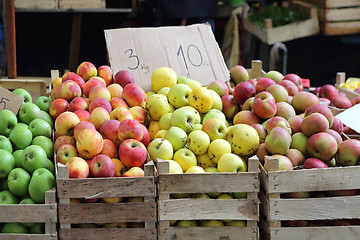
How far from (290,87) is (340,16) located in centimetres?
353

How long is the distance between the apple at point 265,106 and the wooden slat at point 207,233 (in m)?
0.71

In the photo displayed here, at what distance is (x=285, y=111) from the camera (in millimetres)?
2682

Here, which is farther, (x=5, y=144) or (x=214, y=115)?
(x=214, y=115)

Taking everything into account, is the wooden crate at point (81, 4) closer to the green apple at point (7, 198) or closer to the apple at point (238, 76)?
the apple at point (238, 76)

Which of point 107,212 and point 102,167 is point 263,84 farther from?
point 107,212

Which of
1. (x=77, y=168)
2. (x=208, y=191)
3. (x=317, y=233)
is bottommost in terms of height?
(x=317, y=233)

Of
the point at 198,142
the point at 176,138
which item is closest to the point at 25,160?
the point at 176,138

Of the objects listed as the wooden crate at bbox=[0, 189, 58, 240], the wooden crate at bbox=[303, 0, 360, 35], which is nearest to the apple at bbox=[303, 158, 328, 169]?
the wooden crate at bbox=[0, 189, 58, 240]

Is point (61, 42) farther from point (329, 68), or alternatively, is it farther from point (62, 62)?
point (329, 68)

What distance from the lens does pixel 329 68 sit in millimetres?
6723

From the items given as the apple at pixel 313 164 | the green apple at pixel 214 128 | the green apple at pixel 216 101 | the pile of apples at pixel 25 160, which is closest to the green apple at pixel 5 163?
the pile of apples at pixel 25 160

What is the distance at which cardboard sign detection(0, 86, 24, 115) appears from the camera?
2.69 m

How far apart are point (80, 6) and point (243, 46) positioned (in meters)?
3.37

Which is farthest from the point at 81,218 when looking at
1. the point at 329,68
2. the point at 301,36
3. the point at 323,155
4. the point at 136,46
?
the point at 329,68
